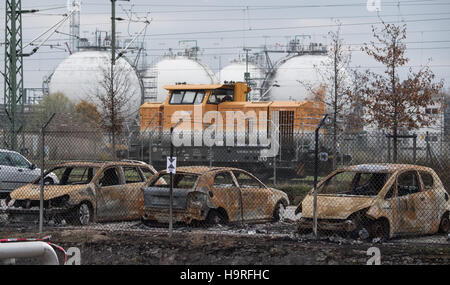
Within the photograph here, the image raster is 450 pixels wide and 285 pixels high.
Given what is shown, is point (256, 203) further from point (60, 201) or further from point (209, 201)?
point (60, 201)

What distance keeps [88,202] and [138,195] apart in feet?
4.30

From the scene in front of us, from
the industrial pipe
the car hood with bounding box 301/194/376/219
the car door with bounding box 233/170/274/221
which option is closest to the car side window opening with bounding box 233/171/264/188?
the car door with bounding box 233/170/274/221

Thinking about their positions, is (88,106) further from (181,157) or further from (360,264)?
(360,264)

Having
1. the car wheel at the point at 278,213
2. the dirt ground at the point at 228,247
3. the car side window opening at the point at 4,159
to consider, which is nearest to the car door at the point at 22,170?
the car side window opening at the point at 4,159

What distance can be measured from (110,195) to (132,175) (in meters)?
2.25

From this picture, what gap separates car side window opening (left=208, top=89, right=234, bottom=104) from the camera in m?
25.5

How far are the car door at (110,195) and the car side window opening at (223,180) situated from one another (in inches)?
84.3

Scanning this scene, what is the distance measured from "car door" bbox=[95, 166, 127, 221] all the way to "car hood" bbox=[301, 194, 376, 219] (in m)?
4.44

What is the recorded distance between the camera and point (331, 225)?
11688 millimetres

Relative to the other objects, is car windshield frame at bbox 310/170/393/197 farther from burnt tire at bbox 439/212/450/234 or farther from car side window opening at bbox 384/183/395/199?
burnt tire at bbox 439/212/450/234

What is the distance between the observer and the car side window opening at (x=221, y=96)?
83.8 feet

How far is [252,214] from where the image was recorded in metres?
14.2

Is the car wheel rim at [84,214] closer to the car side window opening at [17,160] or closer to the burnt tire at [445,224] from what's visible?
the car side window opening at [17,160]

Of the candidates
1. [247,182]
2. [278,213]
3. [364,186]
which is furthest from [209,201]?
[247,182]
